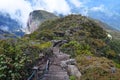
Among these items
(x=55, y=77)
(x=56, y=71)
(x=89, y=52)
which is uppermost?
(x=89, y=52)

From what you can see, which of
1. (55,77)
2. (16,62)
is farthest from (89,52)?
(16,62)

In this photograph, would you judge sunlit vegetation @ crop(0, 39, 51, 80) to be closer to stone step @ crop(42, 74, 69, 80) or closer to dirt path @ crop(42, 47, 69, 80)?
stone step @ crop(42, 74, 69, 80)

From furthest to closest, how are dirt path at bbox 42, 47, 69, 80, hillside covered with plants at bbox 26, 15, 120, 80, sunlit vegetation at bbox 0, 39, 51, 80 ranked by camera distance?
dirt path at bbox 42, 47, 69, 80
hillside covered with plants at bbox 26, 15, 120, 80
sunlit vegetation at bbox 0, 39, 51, 80

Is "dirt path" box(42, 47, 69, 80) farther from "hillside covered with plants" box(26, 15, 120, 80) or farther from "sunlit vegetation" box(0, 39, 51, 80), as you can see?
"sunlit vegetation" box(0, 39, 51, 80)

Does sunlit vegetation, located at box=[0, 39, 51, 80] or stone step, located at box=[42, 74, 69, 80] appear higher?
sunlit vegetation, located at box=[0, 39, 51, 80]

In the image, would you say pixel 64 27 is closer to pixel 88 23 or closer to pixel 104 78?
pixel 88 23

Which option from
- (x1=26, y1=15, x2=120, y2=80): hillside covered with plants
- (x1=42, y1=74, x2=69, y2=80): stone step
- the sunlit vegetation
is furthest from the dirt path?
the sunlit vegetation

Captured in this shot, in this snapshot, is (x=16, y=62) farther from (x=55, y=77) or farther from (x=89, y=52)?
(x=89, y=52)

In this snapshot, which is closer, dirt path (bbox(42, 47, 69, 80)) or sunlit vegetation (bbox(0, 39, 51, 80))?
sunlit vegetation (bbox(0, 39, 51, 80))

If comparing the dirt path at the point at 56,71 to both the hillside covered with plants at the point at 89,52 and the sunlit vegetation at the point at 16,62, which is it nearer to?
the hillside covered with plants at the point at 89,52

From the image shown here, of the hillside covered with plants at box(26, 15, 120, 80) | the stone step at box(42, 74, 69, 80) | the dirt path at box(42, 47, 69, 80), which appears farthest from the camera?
the dirt path at box(42, 47, 69, 80)

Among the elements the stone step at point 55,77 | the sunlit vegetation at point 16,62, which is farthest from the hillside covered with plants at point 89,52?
the sunlit vegetation at point 16,62

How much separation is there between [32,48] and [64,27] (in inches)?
1113

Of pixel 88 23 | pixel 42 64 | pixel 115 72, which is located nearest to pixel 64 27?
pixel 88 23
